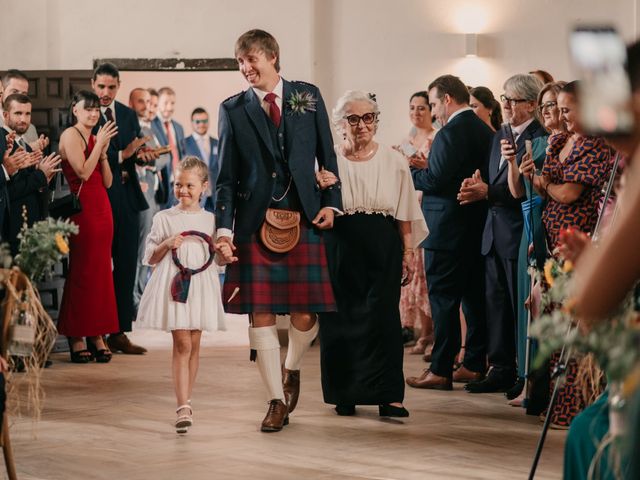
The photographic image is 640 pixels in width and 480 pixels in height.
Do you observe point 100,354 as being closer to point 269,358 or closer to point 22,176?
point 22,176

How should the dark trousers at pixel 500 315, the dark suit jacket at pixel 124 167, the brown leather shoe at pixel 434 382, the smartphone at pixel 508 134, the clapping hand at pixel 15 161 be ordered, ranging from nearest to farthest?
1. the smartphone at pixel 508 134
2. the dark trousers at pixel 500 315
3. the brown leather shoe at pixel 434 382
4. the clapping hand at pixel 15 161
5. the dark suit jacket at pixel 124 167

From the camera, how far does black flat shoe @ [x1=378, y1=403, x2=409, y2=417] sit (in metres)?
5.44

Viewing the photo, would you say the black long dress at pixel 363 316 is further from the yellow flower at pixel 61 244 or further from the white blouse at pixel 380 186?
the yellow flower at pixel 61 244

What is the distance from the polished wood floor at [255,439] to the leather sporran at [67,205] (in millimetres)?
1237

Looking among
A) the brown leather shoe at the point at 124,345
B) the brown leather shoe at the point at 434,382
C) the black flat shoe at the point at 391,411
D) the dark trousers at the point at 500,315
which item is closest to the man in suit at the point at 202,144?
the brown leather shoe at the point at 124,345

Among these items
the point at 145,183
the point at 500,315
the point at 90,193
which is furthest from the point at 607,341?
the point at 145,183

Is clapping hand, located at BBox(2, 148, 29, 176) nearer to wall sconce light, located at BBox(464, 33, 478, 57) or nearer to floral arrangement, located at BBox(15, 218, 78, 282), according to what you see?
floral arrangement, located at BBox(15, 218, 78, 282)

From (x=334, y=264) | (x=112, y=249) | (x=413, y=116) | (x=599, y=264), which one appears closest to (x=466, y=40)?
(x=413, y=116)

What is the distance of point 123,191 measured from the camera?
8.09 metres

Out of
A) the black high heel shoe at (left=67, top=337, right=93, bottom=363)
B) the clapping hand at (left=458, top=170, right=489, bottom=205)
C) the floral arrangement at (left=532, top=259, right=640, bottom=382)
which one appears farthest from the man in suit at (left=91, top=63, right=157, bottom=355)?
the floral arrangement at (left=532, top=259, right=640, bottom=382)

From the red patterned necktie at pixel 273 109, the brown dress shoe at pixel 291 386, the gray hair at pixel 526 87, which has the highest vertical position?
the gray hair at pixel 526 87

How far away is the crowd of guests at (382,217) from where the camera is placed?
16.7ft

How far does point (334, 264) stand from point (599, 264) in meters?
3.60

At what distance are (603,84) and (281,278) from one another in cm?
337
